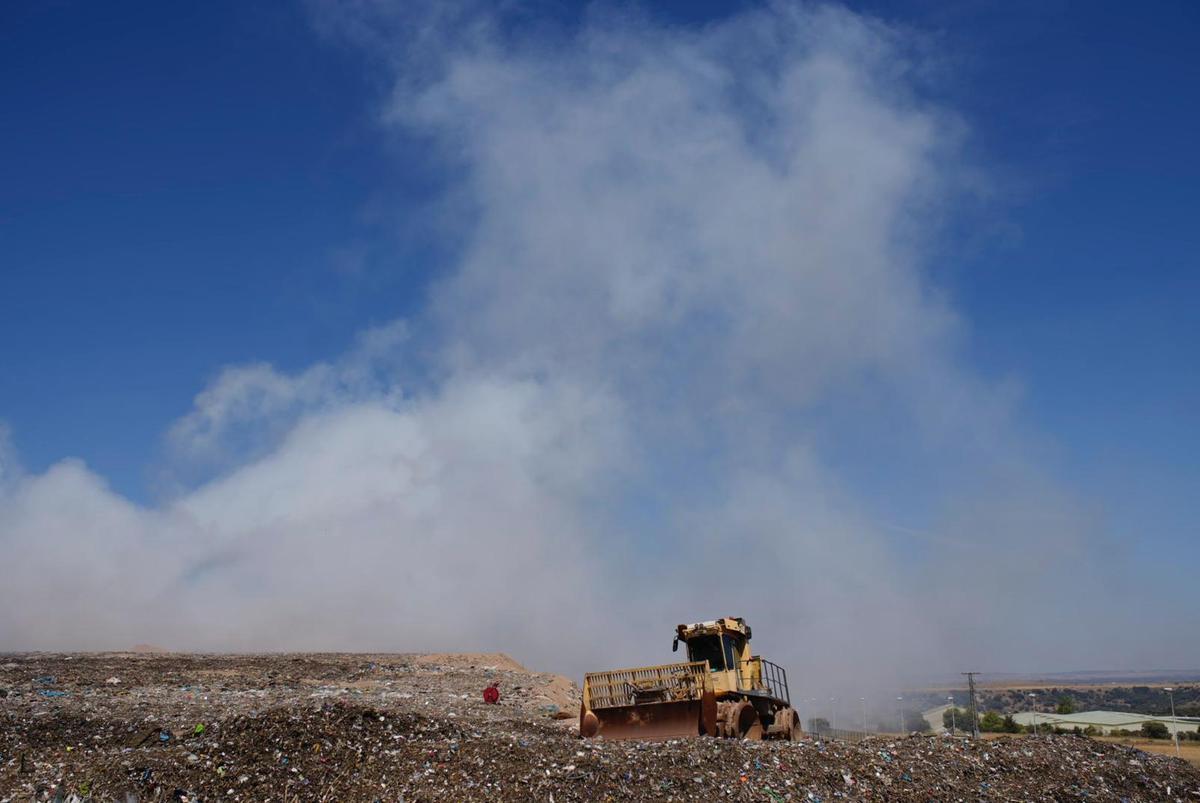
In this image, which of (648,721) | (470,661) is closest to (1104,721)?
(470,661)

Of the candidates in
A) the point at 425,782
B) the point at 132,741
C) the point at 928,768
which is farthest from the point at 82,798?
the point at 928,768

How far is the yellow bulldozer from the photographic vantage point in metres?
13.7

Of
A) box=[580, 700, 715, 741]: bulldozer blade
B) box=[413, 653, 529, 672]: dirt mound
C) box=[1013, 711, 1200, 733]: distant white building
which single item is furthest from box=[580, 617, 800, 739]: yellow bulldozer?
box=[1013, 711, 1200, 733]: distant white building

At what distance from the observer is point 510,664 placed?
31.0m

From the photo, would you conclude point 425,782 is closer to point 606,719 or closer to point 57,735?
point 606,719

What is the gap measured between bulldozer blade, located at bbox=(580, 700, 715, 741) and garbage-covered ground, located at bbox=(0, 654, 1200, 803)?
0.75 metres

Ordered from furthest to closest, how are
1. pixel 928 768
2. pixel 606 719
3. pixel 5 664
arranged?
1. pixel 5 664
2. pixel 606 719
3. pixel 928 768

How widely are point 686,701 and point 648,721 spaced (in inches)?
30.1

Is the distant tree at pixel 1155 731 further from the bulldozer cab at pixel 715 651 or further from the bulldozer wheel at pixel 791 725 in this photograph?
the bulldozer cab at pixel 715 651

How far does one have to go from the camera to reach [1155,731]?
43969 mm

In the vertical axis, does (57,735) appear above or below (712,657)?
below

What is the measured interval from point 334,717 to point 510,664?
64.1 feet

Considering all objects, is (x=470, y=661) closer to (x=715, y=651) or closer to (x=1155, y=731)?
(x=715, y=651)

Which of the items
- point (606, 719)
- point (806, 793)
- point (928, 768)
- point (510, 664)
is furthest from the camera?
point (510, 664)
